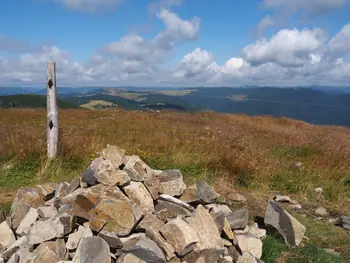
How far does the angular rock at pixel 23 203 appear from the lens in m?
5.17

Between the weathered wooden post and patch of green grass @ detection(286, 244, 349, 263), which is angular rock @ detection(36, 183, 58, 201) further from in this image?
patch of green grass @ detection(286, 244, 349, 263)

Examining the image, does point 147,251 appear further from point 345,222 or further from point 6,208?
point 345,222

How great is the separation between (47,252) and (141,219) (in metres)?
1.36

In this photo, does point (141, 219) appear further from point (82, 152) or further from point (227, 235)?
point (82, 152)

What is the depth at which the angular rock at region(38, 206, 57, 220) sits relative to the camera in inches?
194

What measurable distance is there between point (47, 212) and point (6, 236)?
67 centimetres

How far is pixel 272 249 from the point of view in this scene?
16.9ft

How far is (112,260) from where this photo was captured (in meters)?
4.09

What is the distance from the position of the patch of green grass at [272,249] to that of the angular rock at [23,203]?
405cm

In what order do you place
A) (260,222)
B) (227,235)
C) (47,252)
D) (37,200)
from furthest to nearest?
1. (260,222)
2. (37,200)
3. (227,235)
4. (47,252)

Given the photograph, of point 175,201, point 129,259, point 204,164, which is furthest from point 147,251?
point 204,164

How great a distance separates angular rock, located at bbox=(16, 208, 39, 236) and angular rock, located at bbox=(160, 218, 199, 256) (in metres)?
2.15

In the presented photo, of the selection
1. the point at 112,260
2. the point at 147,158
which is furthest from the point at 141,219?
the point at 147,158

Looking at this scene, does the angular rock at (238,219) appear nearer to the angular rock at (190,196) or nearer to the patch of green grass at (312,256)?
the angular rock at (190,196)
